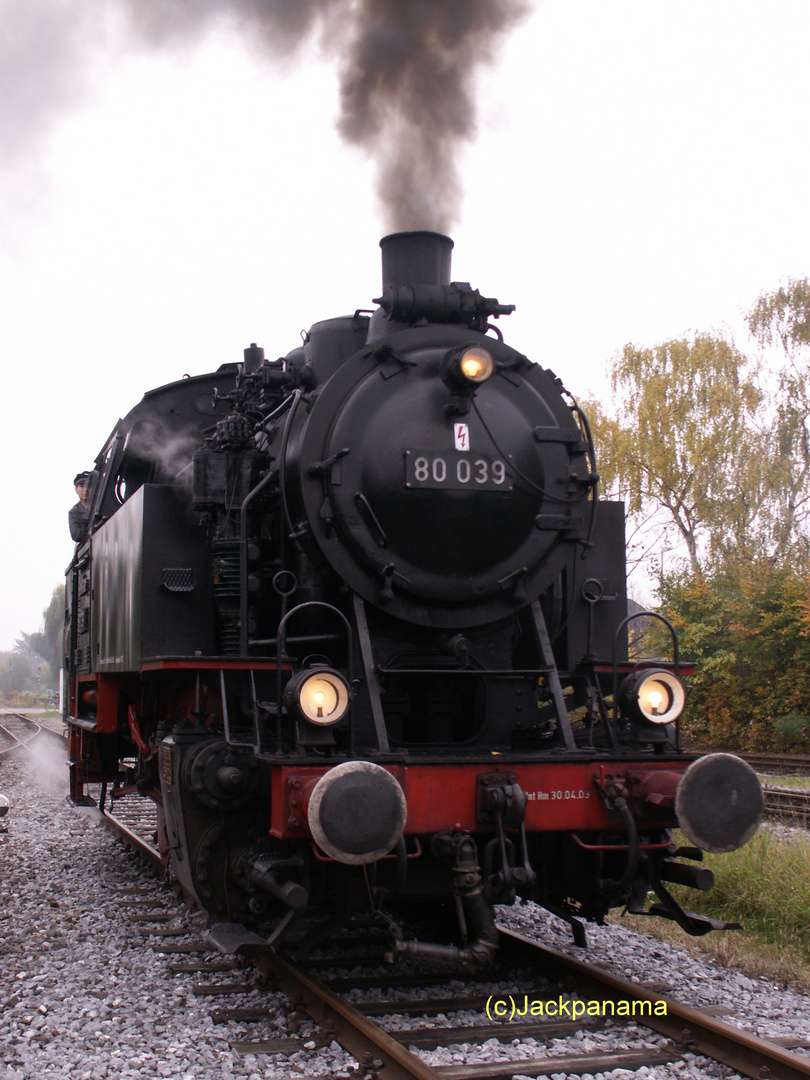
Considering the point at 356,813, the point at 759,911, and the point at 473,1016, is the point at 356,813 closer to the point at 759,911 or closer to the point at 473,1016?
the point at 473,1016

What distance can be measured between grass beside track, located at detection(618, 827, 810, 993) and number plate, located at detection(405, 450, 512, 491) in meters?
2.69

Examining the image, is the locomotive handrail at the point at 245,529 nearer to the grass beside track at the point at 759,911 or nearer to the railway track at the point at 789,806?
the grass beside track at the point at 759,911

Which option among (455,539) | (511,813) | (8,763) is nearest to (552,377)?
(455,539)

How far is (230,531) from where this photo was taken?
5488 millimetres

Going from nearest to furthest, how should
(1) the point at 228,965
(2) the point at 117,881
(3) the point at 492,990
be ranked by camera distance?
1. (3) the point at 492,990
2. (1) the point at 228,965
3. (2) the point at 117,881

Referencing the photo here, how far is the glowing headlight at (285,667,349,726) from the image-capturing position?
4.21 meters

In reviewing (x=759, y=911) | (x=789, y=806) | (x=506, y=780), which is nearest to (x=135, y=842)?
(x=759, y=911)

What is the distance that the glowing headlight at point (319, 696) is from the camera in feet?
13.8

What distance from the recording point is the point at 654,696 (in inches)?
189

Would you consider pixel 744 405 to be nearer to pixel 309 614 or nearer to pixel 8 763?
pixel 8 763

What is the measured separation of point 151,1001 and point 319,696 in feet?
5.03

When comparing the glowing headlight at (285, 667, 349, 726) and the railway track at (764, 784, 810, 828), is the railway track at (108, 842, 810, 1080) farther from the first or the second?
the railway track at (764, 784, 810, 828)

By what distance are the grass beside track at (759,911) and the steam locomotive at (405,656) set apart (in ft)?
2.18

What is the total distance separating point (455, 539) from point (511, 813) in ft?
4.71
